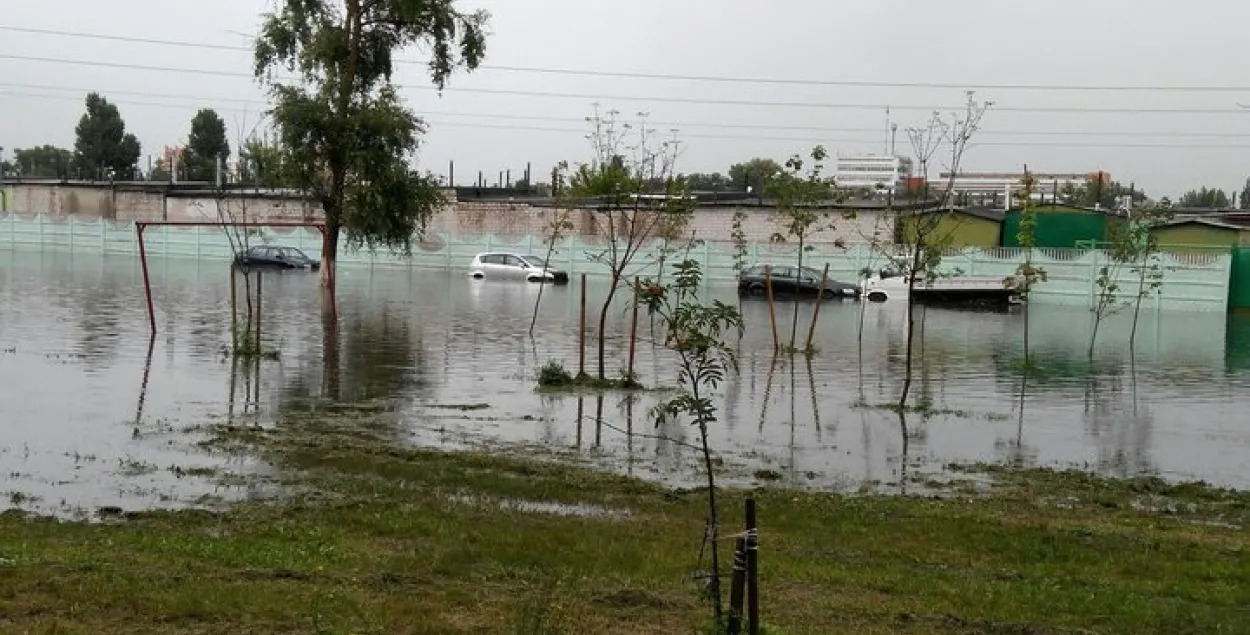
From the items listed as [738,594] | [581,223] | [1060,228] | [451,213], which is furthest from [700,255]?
[738,594]

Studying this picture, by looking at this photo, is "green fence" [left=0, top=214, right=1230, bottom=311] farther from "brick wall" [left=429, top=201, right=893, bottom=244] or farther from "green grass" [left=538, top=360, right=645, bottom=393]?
"green grass" [left=538, top=360, right=645, bottom=393]

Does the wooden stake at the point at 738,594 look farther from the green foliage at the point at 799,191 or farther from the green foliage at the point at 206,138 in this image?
the green foliage at the point at 206,138

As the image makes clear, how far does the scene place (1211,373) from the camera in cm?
2389

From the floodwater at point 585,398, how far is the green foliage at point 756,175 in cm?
385

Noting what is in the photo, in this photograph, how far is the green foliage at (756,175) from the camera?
2961cm

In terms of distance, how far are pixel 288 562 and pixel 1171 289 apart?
4194 cm

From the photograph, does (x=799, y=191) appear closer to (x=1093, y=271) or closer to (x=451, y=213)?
(x=1093, y=271)

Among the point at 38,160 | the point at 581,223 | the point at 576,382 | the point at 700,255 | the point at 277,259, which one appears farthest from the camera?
Answer: the point at 38,160

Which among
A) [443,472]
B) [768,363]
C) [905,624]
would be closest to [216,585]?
[905,624]

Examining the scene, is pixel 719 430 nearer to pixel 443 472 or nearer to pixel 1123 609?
pixel 443 472

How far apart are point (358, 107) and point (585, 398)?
22382mm

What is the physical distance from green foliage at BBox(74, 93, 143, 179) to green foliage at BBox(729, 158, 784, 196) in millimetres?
48720

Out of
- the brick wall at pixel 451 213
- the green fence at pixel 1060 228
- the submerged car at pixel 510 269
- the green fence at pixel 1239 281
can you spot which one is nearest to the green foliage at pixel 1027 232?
the green fence at pixel 1239 281

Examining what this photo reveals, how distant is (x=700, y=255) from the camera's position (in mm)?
56156
